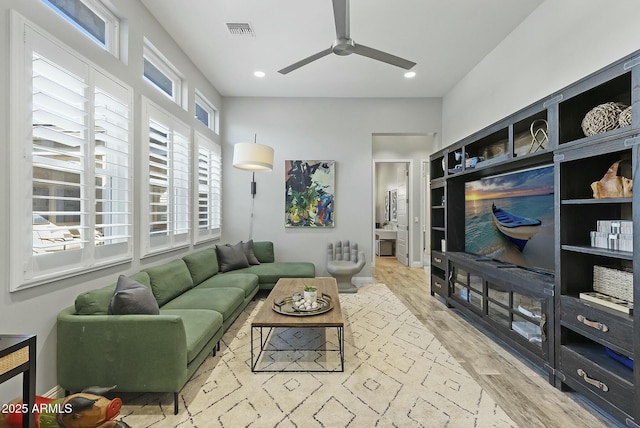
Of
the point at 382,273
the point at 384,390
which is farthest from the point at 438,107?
the point at 384,390

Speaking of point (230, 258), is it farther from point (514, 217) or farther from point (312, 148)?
point (514, 217)

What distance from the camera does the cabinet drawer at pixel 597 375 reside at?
1.78 m

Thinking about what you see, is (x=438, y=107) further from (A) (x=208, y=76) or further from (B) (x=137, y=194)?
(B) (x=137, y=194)

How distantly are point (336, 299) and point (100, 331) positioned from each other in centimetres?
191

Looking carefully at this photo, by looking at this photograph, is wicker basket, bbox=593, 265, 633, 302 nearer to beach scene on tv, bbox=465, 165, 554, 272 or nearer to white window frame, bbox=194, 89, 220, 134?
beach scene on tv, bbox=465, 165, 554, 272

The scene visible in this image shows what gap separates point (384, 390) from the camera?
2.23 meters

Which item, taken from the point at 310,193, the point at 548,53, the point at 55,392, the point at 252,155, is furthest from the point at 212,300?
the point at 548,53

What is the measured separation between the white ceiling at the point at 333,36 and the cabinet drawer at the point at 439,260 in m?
2.65

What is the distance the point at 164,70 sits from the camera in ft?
12.0

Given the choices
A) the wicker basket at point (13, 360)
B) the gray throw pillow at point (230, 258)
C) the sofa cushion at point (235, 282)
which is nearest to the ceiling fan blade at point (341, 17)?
the wicker basket at point (13, 360)

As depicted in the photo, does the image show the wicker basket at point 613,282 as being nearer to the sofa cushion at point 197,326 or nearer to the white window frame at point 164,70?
the sofa cushion at point 197,326

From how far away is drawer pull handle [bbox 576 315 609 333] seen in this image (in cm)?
191

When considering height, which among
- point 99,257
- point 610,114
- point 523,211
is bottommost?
point 99,257

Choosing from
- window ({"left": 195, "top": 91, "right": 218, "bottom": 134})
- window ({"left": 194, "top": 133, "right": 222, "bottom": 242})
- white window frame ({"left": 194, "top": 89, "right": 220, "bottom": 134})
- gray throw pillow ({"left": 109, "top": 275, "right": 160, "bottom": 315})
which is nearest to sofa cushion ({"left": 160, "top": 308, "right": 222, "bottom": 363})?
gray throw pillow ({"left": 109, "top": 275, "right": 160, "bottom": 315})
